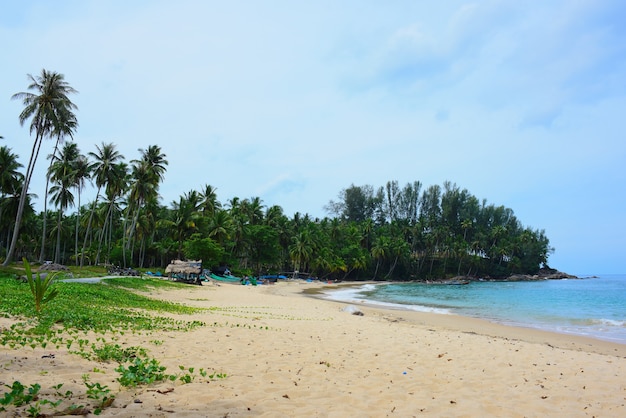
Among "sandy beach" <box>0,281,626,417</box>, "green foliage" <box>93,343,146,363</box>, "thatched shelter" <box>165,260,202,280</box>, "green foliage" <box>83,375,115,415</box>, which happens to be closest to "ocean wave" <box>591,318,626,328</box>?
"sandy beach" <box>0,281,626,417</box>

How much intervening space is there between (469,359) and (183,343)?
245 inches

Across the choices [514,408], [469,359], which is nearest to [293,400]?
[514,408]

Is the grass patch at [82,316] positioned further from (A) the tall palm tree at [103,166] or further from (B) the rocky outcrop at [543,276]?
(B) the rocky outcrop at [543,276]

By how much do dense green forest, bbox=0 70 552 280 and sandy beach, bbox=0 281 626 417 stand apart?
3135 centimetres

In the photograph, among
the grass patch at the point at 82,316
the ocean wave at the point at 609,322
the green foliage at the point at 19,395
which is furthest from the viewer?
the ocean wave at the point at 609,322

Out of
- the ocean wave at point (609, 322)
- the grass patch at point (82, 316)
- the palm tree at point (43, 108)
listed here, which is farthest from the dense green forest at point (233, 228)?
the ocean wave at point (609, 322)

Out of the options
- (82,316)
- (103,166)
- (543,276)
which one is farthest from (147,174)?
(543,276)

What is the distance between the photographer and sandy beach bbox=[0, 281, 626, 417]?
5.45 meters

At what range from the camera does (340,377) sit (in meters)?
7.21

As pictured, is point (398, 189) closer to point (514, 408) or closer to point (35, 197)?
point (35, 197)

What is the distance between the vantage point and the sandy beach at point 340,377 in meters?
5.45

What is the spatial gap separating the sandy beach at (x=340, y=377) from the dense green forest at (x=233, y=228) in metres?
31.3

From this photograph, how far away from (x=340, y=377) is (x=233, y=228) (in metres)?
55.8

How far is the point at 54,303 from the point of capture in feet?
38.3
